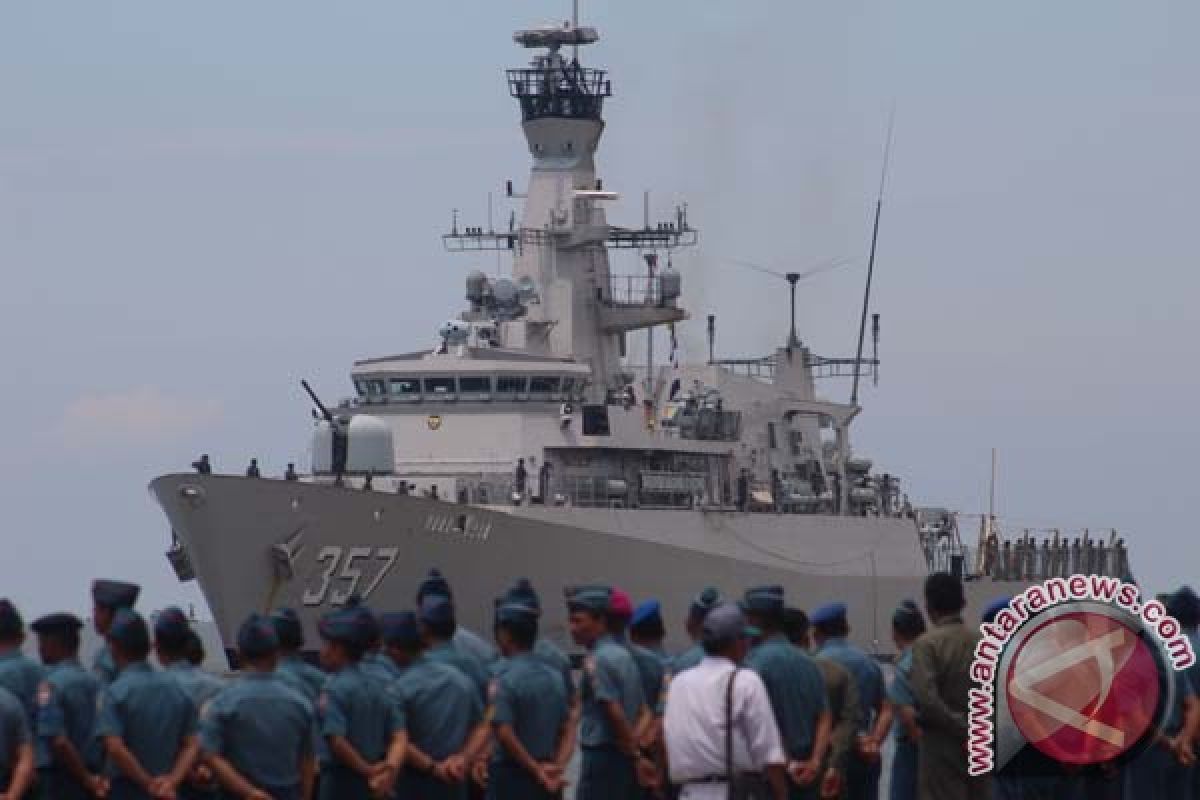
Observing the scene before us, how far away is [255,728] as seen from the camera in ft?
52.8

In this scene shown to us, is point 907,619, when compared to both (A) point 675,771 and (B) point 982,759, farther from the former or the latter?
(A) point 675,771

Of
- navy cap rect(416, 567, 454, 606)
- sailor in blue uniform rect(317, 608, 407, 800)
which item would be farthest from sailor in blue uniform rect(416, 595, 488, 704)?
navy cap rect(416, 567, 454, 606)

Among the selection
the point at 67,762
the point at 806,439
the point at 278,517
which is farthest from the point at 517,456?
the point at 67,762

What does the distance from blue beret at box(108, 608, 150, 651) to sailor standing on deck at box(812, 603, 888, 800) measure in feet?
15.4

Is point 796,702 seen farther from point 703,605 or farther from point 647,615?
point 703,605

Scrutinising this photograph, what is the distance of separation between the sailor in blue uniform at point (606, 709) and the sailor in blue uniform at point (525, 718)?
289 mm

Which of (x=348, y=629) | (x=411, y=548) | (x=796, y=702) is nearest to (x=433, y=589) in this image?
(x=348, y=629)

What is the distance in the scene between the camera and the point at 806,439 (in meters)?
60.9

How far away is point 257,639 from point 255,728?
18.9 inches

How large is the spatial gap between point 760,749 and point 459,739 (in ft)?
7.94

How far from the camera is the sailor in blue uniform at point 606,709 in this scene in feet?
57.9

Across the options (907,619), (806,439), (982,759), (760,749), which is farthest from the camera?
(806,439)

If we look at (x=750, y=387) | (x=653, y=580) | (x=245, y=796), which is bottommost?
(x=245, y=796)

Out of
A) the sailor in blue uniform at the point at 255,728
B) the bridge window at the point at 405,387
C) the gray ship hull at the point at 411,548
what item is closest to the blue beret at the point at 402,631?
the sailor in blue uniform at the point at 255,728
